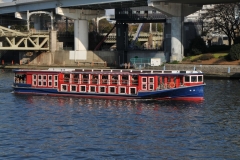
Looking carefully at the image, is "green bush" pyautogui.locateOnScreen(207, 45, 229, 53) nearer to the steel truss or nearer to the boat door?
the steel truss

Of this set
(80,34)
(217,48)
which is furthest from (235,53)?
(80,34)

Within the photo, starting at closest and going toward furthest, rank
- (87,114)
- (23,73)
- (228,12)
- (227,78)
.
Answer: (87,114) → (23,73) → (227,78) → (228,12)

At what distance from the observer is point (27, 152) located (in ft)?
122

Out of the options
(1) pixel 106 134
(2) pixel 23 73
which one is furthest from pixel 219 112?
(2) pixel 23 73

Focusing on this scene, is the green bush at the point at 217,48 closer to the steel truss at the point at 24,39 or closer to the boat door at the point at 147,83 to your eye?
the steel truss at the point at 24,39

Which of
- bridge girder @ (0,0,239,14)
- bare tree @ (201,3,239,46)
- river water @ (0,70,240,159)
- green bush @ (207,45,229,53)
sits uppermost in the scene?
bridge girder @ (0,0,239,14)

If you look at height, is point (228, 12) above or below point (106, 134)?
above

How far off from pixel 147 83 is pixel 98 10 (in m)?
56.1

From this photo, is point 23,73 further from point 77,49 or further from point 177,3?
point 77,49

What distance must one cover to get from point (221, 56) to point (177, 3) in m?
10.9

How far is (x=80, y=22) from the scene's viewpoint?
373 ft

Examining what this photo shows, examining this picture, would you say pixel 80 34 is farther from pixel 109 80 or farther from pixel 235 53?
pixel 109 80

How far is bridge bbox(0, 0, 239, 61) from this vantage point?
96312mm

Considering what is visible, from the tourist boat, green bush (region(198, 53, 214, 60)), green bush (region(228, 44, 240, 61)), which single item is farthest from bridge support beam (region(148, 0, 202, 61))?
the tourist boat
